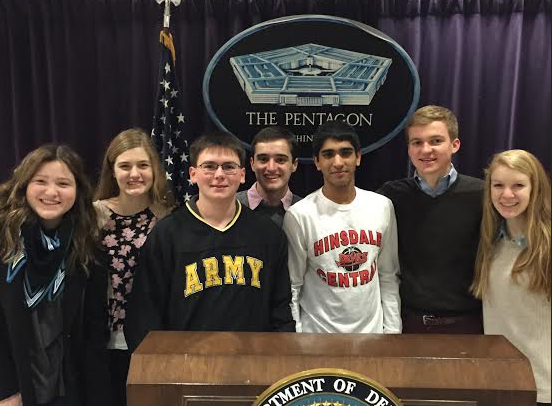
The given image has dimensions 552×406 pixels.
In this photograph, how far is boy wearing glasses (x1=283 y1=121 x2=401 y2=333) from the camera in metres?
2.01

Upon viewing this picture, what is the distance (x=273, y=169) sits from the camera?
7.52 feet

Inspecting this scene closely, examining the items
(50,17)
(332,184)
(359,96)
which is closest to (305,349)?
(332,184)

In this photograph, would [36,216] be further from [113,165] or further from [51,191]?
[113,165]

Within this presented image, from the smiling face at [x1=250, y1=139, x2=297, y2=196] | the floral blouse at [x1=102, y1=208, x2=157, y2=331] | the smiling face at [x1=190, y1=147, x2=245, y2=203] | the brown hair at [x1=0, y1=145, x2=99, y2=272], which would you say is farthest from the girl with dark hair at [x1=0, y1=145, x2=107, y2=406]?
the smiling face at [x1=250, y1=139, x2=297, y2=196]

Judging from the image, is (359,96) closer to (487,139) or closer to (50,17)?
(487,139)

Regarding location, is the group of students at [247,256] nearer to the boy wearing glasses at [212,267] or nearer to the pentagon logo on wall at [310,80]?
the boy wearing glasses at [212,267]

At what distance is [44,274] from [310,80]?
179 cm

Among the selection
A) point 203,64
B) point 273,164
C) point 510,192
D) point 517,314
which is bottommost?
point 517,314

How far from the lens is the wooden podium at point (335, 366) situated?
39.4 inches

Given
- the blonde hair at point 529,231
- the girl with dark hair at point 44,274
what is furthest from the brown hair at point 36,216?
the blonde hair at point 529,231

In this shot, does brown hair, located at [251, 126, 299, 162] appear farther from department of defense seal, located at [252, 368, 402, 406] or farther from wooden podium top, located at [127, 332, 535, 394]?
department of defense seal, located at [252, 368, 402, 406]

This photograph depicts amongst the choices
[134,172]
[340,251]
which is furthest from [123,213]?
[340,251]

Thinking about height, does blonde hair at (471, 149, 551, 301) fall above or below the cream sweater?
above

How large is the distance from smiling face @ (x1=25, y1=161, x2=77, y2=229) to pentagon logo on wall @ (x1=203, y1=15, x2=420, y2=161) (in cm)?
122
